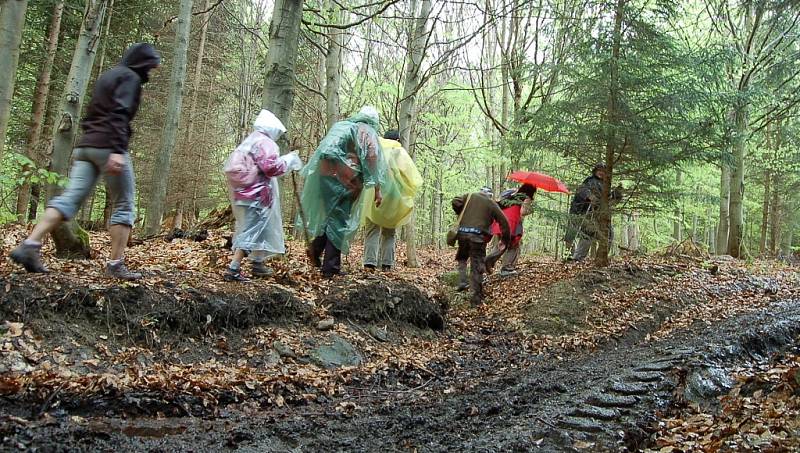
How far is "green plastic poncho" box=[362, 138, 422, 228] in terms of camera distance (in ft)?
25.7

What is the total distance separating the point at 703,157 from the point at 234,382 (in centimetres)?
850

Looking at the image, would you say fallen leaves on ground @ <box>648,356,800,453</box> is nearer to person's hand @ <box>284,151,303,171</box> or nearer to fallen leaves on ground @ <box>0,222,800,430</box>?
fallen leaves on ground @ <box>0,222,800,430</box>

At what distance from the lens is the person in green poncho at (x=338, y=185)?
22.0 ft

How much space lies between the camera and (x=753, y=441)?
125 inches

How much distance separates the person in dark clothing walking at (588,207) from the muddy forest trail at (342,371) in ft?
7.83

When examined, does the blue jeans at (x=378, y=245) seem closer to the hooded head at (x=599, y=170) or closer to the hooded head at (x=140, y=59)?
the hooded head at (x=140, y=59)

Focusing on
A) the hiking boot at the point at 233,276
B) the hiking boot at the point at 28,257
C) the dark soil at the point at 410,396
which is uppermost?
the hiking boot at the point at 28,257

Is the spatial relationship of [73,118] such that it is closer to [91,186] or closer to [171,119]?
[91,186]

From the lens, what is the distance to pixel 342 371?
4.93m

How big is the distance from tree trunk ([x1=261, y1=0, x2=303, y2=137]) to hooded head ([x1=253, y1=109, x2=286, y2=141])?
0.71 meters

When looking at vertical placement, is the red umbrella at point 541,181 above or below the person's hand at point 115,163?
above

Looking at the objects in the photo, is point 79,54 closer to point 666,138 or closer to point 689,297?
point 666,138

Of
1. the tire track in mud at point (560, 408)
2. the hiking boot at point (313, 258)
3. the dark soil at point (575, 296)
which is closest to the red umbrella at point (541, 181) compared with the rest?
the dark soil at point (575, 296)

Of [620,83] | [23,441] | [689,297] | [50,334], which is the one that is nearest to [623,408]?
[23,441]
